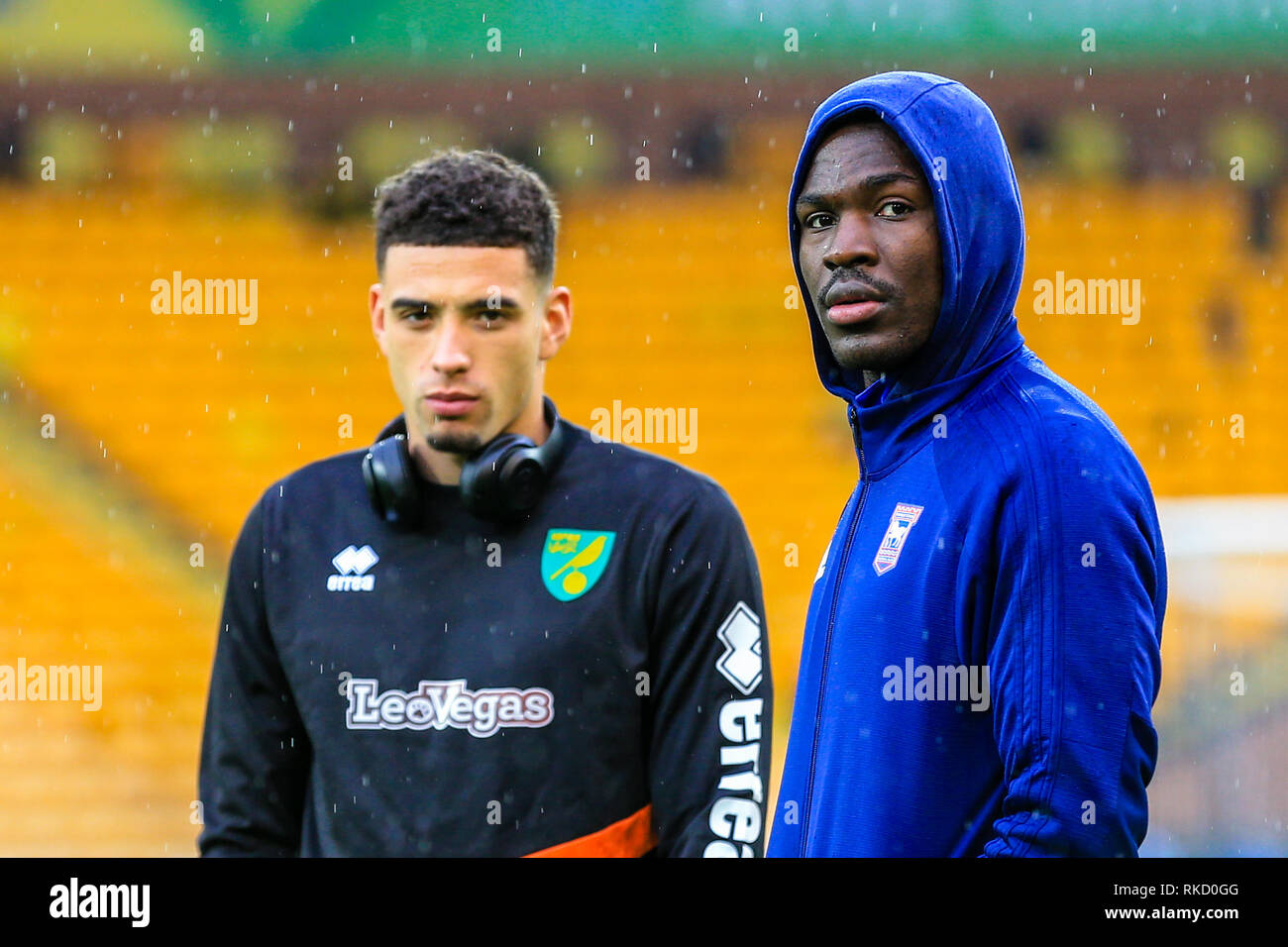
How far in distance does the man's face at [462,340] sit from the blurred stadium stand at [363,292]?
4871 millimetres

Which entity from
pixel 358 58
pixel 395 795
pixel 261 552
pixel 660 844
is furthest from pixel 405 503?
pixel 358 58

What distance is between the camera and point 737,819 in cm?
264

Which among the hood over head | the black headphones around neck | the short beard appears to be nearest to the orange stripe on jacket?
the black headphones around neck

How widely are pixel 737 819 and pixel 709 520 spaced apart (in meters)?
0.61

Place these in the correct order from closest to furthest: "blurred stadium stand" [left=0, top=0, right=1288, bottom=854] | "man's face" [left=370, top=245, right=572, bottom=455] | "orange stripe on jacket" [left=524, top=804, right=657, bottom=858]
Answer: "orange stripe on jacket" [left=524, top=804, right=657, bottom=858]
"man's face" [left=370, top=245, right=572, bottom=455]
"blurred stadium stand" [left=0, top=0, right=1288, bottom=854]

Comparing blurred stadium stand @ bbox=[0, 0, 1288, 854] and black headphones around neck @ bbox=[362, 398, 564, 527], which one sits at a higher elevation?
blurred stadium stand @ bbox=[0, 0, 1288, 854]

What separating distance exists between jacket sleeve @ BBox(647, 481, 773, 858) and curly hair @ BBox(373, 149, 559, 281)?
72 cm

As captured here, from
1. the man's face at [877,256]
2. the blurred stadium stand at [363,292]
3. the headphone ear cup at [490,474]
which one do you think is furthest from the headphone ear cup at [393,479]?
the blurred stadium stand at [363,292]

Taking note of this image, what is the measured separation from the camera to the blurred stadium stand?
7.80 m

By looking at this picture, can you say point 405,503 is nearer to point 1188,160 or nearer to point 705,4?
point 705,4

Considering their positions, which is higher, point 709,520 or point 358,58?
point 358,58

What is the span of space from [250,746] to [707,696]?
0.97 metres

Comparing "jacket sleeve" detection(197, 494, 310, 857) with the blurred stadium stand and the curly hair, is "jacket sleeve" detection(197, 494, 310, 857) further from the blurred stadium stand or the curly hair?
the blurred stadium stand

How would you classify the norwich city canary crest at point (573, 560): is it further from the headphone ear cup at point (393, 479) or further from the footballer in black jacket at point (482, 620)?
the headphone ear cup at point (393, 479)
